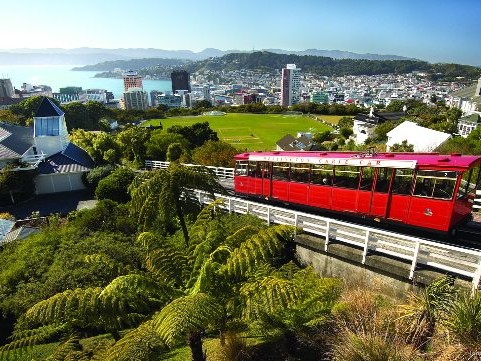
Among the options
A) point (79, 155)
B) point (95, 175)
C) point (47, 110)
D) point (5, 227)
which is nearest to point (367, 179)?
point (5, 227)

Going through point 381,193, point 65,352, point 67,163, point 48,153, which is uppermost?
point 381,193

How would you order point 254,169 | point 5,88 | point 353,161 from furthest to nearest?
point 5,88 → point 254,169 → point 353,161

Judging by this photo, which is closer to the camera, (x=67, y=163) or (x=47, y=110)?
(x=67, y=163)

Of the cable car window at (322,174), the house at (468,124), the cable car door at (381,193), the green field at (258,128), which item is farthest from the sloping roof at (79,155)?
the house at (468,124)

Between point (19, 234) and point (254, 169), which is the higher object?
point (254, 169)

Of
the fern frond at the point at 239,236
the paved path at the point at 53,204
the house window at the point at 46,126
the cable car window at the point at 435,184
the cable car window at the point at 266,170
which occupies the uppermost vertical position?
the cable car window at the point at 435,184

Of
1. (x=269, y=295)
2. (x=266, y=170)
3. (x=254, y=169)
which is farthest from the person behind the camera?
(x=254, y=169)

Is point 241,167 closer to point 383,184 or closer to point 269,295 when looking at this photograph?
point 383,184

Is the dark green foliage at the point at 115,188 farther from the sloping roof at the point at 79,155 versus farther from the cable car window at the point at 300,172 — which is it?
the cable car window at the point at 300,172
